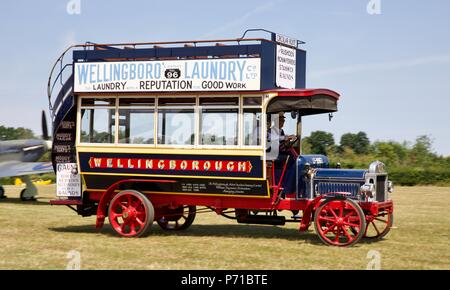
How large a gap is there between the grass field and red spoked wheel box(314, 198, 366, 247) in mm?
230

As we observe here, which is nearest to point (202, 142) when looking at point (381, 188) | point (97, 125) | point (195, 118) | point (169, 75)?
point (195, 118)

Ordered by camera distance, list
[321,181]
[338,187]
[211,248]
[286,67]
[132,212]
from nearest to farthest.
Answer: [211,248]
[338,187]
[321,181]
[286,67]
[132,212]

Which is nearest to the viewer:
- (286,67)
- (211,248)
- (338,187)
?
(211,248)

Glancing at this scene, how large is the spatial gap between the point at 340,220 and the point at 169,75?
13.7ft

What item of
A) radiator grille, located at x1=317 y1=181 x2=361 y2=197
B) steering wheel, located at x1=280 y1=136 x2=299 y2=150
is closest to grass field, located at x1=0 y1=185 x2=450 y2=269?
radiator grille, located at x1=317 y1=181 x2=361 y2=197

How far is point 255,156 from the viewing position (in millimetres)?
12297

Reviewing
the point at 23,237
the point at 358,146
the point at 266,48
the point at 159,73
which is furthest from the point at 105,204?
the point at 358,146

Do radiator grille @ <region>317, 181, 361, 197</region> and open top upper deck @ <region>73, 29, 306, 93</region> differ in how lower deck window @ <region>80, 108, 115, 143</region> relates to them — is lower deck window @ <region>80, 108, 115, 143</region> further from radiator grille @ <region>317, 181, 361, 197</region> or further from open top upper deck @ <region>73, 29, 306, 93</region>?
radiator grille @ <region>317, 181, 361, 197</region>

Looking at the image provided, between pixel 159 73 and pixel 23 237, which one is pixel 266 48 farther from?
pixel 23 237

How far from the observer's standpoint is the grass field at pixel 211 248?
10164mm

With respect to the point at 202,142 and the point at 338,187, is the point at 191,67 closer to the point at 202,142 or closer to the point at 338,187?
the point at 202,142

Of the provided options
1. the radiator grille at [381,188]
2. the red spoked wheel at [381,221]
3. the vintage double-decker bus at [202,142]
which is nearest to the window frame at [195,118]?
the vintage double-decker bus at [202,142]

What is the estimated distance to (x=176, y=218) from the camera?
14.5 m

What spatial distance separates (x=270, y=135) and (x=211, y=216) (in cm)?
670
